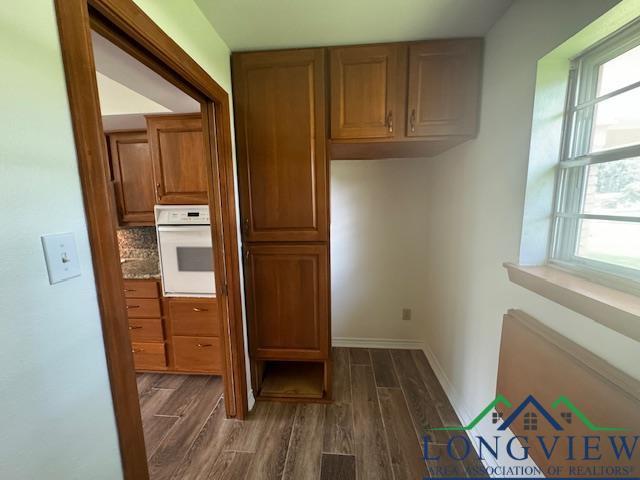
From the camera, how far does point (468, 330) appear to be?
169 centimetres

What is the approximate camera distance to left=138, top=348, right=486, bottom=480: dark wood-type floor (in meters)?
1.45

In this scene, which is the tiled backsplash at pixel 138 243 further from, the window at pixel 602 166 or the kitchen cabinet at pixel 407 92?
the window at pixel 602 166

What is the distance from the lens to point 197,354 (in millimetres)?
2205

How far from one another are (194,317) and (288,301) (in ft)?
2.97

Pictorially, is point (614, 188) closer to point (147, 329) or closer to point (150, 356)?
point (147, 329)

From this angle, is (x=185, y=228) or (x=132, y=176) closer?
(x=185, y=228)

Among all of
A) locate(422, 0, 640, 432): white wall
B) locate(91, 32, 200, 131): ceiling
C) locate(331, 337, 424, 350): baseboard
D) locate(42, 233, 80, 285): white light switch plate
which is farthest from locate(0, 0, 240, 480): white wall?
locate(331, 337, 424, 350): baseboard

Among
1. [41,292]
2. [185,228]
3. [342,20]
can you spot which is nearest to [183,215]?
[185,228]

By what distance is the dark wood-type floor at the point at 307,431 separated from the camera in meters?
1.45

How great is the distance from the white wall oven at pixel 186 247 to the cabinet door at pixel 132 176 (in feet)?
1.43

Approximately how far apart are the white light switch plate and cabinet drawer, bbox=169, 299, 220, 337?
1.53 m

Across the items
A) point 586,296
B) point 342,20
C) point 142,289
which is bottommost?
point 142,289

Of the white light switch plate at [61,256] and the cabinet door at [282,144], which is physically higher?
the cabinet door at [282,144]

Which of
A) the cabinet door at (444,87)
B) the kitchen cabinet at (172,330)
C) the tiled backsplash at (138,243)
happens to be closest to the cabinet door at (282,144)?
the cabinet door at (444,87)
